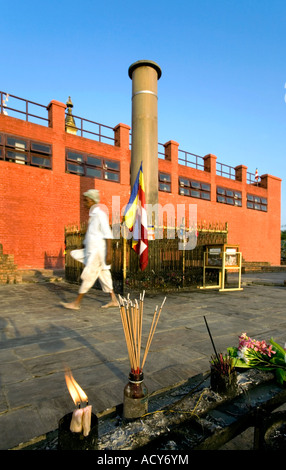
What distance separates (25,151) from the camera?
14.5 m

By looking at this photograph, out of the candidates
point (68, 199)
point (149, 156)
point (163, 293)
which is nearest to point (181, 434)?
point (163, 293)

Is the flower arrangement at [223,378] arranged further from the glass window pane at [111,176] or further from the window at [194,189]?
the window at [194,189]

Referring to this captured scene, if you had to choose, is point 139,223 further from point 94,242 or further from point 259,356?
point 259,356

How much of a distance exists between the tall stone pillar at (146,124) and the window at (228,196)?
55.1ft

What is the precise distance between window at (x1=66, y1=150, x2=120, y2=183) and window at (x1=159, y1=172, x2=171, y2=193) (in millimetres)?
3635

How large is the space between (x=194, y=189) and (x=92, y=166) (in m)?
9.19

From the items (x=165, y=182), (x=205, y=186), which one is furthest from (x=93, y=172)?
(x=205, y=186)

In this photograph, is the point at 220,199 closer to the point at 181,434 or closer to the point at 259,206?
the point at 259,206

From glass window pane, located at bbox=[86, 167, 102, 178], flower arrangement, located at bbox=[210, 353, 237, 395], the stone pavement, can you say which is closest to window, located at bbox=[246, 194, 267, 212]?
glass window pane, located at bbox=[86, 167, 102, 178]

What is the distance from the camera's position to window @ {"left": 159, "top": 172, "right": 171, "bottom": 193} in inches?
794

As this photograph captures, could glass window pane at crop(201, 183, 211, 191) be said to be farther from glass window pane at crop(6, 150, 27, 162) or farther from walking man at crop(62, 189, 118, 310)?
walking man at crop(62, 189, 118, 310)

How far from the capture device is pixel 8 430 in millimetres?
1744

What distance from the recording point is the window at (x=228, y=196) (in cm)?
2444

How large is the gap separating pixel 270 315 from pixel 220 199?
20137 mm
